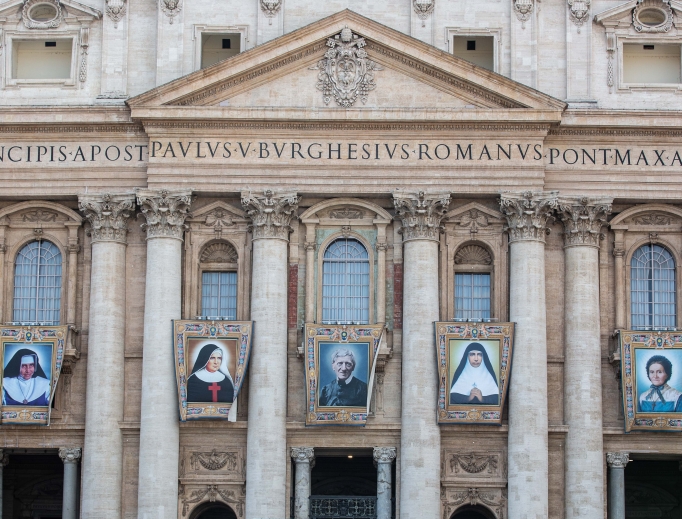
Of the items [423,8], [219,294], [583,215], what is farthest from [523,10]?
[219,294]

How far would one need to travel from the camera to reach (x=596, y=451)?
54781mm

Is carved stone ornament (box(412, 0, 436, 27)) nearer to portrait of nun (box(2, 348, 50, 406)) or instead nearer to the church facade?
the church facade

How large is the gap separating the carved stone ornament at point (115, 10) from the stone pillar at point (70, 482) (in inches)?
527

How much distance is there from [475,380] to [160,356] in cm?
945

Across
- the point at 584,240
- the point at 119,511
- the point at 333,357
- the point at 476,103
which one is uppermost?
the point at 476,103

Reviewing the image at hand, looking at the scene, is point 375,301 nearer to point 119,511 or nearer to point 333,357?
point 333,357

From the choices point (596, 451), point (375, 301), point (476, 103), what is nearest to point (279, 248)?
point (375, 301)

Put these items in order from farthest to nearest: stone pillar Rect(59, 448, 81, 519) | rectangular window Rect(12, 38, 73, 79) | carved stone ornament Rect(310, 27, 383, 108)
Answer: rectangular window Rect(12, 38, 73, 79) < carved stone ornament Rect(310, 27, 383, 108) < stone pillar Rect(59, 448, 81, 519)

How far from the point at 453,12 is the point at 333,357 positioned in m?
11.6

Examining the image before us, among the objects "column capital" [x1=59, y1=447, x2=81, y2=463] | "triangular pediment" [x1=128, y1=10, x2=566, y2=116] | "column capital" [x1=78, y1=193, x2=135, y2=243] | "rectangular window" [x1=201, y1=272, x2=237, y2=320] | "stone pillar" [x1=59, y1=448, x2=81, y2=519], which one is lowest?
"stone pillar" [x1=59, y1=448, x2=81, y2=519]

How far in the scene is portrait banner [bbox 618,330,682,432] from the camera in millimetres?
55000

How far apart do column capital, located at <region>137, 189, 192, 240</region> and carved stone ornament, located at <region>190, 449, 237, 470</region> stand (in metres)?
6.67

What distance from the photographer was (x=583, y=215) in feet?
184

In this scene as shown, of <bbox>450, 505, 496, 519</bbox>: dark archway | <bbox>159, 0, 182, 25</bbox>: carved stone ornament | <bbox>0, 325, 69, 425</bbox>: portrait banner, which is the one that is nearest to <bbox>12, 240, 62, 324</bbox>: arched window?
<bbox>0, 325, 69, 425</bbox>: portrait banner
